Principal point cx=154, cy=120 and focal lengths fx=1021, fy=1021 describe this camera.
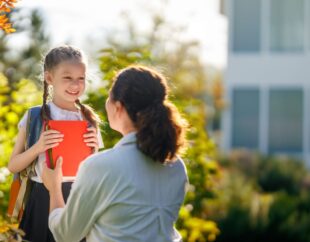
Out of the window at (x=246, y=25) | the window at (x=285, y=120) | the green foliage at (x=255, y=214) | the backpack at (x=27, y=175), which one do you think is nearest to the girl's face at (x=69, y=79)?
the backpack at (x=27, y=175)

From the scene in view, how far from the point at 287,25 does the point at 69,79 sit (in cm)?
1865

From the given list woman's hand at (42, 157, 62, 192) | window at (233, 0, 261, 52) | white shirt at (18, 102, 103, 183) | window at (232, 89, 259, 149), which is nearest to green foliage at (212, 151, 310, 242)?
window at (232, 89, 259, 149)

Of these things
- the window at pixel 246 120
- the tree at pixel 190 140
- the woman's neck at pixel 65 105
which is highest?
the woman's neck at pixel 65 105

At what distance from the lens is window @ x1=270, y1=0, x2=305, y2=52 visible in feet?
73.5

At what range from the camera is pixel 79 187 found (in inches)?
144

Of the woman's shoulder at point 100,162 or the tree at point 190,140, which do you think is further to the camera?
the tree at point 190,140

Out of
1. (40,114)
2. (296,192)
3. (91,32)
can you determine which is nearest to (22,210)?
(40,114)

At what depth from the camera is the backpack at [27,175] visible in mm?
4281

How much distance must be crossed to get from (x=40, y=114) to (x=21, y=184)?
1.01 ft

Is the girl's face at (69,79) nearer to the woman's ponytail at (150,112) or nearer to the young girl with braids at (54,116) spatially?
the young girl with braids at (54,116)

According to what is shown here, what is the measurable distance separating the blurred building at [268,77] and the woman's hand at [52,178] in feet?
59.2

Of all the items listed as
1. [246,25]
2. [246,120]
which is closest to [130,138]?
[246,120]

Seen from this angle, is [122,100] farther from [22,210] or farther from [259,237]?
[259,237]

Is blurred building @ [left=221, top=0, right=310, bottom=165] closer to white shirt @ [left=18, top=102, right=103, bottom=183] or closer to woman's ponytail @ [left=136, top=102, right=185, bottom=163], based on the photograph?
white shirt @ [left=18, top=102, right=103, bottom=183]
